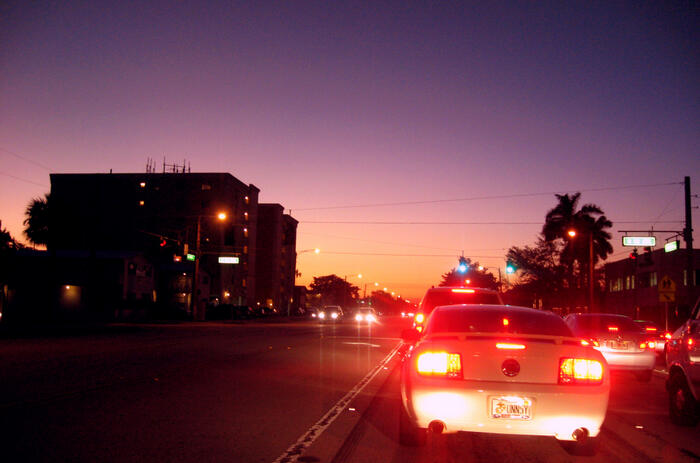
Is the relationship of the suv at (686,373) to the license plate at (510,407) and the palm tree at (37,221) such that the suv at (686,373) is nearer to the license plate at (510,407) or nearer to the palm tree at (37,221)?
the license plate at (510,407)

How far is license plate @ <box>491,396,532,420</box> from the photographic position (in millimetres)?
6363

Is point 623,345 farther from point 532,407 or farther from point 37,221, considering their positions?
point 37,221

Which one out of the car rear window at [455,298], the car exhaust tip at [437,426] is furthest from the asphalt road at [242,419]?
the car rear window at [455,298]

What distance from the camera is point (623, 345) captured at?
1459cm

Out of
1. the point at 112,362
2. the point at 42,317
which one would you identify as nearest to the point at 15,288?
the point at 42,317

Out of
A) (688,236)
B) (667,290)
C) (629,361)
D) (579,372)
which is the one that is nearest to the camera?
(579,372)

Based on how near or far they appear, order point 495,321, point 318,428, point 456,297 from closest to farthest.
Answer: point 495,321 < point 318,428 < point 456,297

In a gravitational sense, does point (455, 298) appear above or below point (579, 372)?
above

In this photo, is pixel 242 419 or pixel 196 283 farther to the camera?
pixel 196 283

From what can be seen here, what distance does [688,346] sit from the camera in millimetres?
8914

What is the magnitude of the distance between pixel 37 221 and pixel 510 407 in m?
54.3

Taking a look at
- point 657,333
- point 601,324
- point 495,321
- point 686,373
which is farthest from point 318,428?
point 657,333

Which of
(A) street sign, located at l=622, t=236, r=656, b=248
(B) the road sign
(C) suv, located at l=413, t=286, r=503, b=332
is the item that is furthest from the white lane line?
(A) street sign, located at l=622, t=236, r=656, b=248

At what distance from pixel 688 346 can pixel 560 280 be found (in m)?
67.9
